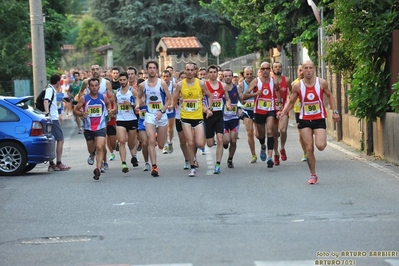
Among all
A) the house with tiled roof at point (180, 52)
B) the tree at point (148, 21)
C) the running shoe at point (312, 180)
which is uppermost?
the tree at point (148, 21)

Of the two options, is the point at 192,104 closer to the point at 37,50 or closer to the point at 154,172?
the point at 154,172

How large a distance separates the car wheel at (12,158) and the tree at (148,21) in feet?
153

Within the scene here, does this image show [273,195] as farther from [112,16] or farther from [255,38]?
[112,16]

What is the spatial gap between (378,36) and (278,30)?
1420 centimetres

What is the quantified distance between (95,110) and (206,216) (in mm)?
5706

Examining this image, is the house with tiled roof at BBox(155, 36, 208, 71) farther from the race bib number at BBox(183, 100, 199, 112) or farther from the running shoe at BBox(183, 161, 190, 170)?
the race bib number at BBox(183, 100, 199, 112)

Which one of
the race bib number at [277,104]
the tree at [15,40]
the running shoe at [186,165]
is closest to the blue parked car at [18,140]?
the running shoe at [186,165]

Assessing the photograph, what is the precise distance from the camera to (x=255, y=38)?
36.7 metres

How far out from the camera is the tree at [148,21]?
6412 cm

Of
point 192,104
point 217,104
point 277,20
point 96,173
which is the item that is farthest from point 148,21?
point 96,173

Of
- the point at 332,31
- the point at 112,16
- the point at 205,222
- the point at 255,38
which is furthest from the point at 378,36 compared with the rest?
the point at 112,16

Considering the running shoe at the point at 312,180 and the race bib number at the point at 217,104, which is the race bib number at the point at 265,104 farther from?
the running shoe at the point at 312,180

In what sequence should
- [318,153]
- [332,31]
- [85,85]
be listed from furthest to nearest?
1. [332,31]
2. [318,153]
3. [85,85]

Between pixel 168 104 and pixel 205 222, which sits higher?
pixel 168 104
